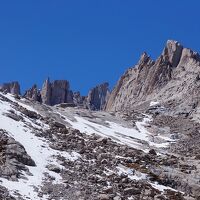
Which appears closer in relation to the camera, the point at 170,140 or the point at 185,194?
the point at 185,194

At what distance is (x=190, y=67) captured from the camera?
477ft

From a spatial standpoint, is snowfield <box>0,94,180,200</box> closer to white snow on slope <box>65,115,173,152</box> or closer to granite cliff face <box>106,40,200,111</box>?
white snow on slope <box>65,115,173,152</box>

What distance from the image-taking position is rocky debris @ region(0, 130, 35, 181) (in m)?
36.5

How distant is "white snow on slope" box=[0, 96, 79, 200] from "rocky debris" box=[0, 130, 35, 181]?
0.67 metres

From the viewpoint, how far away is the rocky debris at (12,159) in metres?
36.5

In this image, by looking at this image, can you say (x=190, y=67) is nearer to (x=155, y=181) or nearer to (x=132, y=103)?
(x=132, y=103)

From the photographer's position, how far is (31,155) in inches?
1702

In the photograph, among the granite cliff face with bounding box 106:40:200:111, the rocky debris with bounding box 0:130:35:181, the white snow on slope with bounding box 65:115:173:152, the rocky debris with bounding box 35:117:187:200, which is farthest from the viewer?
the granite cliff face with bounding box 106:40:200:111

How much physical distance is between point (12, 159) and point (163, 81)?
112750 mm

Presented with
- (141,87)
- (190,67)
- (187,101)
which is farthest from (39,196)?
(141,87)

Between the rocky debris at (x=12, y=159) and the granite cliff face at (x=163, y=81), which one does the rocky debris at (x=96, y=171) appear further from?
the granite cliff face at (x=163, y=81)

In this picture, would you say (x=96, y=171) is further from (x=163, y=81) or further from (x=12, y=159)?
(x=163, y=81)

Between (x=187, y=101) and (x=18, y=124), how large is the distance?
237ft

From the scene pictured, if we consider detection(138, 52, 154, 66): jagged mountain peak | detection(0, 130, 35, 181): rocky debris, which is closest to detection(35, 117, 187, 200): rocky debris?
detection(0, 130, 35, 181): rocky debris
